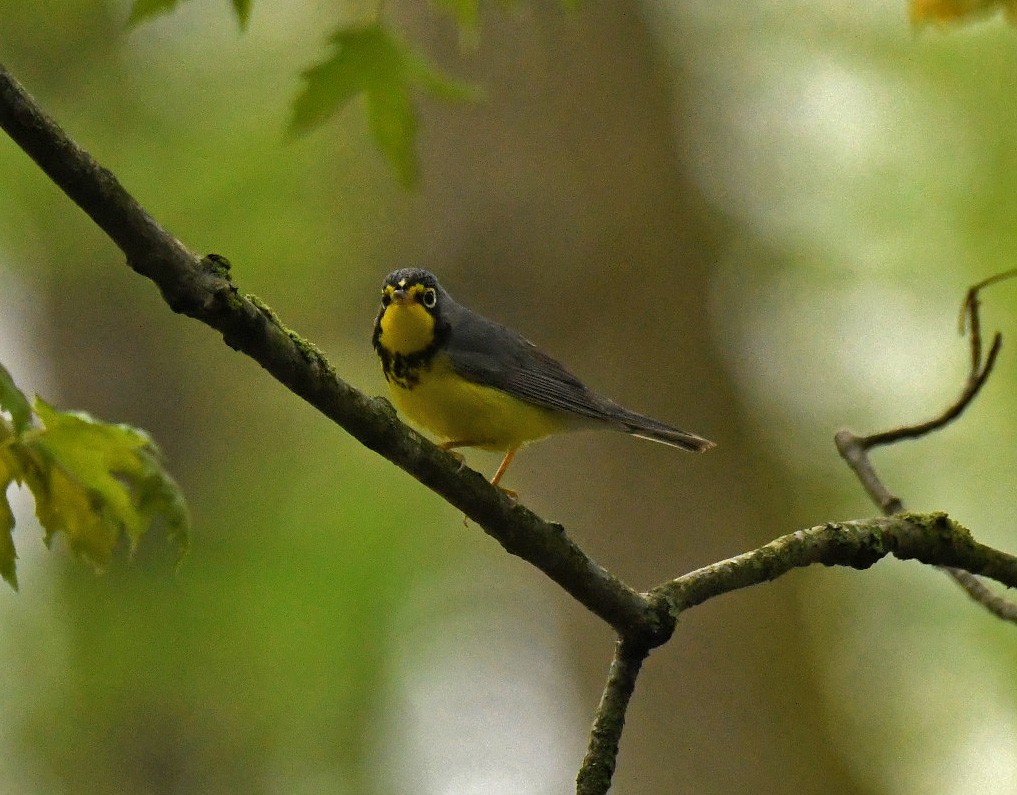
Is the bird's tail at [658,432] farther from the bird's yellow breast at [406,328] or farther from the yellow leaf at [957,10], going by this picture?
the yellow leaf at [957,10]

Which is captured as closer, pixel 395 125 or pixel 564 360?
pixel 395 125

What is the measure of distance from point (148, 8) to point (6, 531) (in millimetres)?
1301

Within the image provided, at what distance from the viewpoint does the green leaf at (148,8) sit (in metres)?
2.91

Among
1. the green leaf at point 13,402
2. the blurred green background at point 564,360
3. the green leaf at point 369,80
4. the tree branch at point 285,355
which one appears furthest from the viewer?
the blurred green background at point 564,360

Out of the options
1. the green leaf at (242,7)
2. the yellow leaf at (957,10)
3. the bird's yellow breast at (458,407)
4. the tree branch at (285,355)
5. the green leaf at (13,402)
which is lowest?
the green leaf at (13,402)

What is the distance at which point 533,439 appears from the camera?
526cm

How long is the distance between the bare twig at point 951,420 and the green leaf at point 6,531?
241cm

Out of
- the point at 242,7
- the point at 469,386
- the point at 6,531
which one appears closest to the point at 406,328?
the point at 469,386

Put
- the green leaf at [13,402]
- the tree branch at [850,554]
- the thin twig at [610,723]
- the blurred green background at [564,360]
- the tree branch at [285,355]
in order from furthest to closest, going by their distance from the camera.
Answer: the blurred green background at [564,360], the tree branch at [850,554], the thin twig at [610,723], the green leaf at [13,402], the tree branch at [285,355]

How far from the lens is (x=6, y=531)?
102 inches

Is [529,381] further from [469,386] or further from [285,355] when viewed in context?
[285,355]

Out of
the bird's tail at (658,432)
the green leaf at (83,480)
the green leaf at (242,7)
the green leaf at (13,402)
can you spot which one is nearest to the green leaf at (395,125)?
the green leaf at (242,7)

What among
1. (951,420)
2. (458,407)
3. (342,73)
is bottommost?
(951,420)

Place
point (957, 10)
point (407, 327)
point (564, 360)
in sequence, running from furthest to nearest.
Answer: point (564, 360)
point (407, 327)
point (957, 10)
